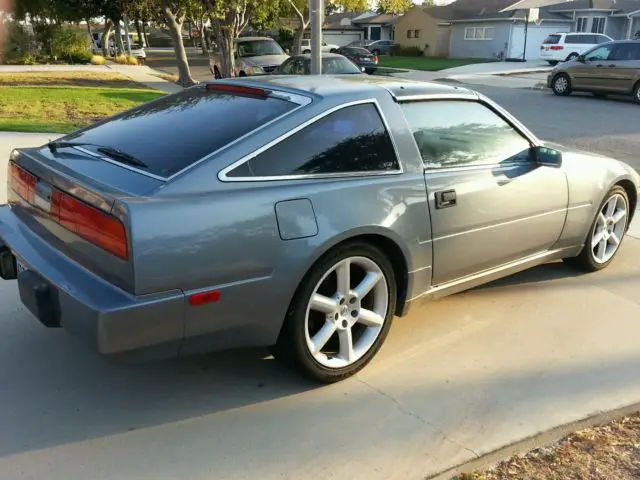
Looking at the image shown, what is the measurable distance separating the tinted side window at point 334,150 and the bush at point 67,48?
109 ft

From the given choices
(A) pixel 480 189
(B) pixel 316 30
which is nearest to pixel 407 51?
(B) pixel 316 30

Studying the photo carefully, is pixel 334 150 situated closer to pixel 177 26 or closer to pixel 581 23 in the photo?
pixel 177 26

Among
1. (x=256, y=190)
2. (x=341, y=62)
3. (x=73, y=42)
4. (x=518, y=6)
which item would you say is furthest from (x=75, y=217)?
(x=518, y=6)

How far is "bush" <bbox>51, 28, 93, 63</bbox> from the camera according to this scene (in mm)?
32969

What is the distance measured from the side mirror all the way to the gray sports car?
1 cm

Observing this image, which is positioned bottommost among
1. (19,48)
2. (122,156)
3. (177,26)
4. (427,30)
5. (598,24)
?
(122,156)

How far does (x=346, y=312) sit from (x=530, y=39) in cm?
4298

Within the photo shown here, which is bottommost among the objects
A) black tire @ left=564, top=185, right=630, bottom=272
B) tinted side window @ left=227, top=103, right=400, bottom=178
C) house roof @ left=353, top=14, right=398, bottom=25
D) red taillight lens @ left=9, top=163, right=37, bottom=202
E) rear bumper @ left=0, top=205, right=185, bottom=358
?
black tire @ left=564, top=185, right=630, bottom=272

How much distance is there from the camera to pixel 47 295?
2.79m

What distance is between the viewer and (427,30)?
161ft

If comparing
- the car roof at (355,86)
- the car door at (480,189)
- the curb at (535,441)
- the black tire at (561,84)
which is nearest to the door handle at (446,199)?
the car door at (480,189)

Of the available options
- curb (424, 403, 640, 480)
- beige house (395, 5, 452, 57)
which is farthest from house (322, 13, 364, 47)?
curb (424, 403, 640, 480)

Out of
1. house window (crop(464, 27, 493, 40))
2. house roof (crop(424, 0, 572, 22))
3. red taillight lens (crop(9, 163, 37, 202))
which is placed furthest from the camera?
house window (crop(464, 27, 493, 40))

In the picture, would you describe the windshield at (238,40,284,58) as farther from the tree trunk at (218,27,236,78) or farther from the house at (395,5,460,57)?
the house at (395,5,460,57)
